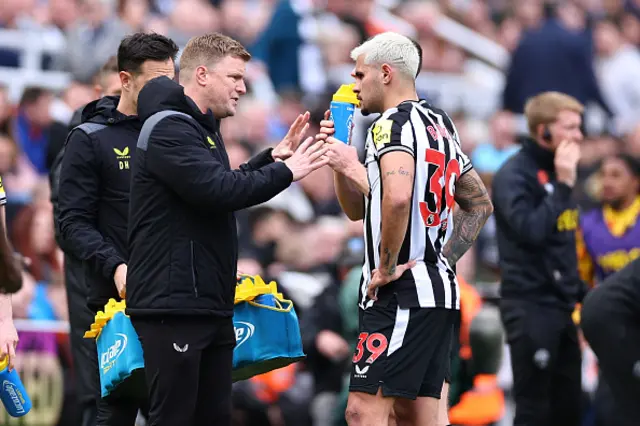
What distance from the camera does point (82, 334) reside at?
830 cm

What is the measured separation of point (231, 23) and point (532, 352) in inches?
313

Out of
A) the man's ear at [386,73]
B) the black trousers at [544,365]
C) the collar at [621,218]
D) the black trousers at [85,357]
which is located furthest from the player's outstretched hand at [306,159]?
the collar at [621,218]

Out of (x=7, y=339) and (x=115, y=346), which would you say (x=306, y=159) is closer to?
(x=115, y=346)

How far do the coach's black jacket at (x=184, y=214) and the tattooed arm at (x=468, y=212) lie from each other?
1.30 meters

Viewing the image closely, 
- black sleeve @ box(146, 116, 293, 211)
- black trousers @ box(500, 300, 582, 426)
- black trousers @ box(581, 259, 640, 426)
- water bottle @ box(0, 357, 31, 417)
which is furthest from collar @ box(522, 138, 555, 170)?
water bottle @ box(0, 357, 31, 417)

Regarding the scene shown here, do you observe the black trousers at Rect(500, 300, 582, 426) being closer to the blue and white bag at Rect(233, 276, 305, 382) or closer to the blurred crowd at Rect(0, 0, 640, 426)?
the blurred crowd at Rect(0, 0, 640, 426)

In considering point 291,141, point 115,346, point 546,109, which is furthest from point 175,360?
point 546,109

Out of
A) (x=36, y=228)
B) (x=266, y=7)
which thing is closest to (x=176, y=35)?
(x=266, y=7)

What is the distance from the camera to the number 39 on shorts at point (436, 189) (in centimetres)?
711

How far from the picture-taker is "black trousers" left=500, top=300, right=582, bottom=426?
370 inches

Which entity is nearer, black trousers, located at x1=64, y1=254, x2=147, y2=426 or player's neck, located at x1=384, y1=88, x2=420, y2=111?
player's neck, located at x1=384, y1=88, x2=420, y2=111

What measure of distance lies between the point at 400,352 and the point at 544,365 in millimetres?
2691

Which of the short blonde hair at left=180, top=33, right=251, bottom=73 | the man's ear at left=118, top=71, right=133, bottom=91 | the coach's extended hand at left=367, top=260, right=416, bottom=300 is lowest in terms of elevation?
the coach's extended hand at left=367, top=260, right=416, bottom=300

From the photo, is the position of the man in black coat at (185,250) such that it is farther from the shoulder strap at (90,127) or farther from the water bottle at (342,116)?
the shoulder strap at (90,127)
